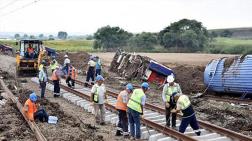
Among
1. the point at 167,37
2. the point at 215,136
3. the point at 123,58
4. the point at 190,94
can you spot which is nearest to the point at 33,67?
the point at 123,58

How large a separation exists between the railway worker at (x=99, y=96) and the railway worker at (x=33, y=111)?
1.72 metres

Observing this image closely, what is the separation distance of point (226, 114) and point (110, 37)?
64321 millimetres

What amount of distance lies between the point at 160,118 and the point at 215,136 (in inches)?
122

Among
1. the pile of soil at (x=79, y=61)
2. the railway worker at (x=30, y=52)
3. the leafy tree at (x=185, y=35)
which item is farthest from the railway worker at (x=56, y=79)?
the leafy tree at (x=185, y=35)

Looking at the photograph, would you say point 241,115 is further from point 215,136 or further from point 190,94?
point 190,94

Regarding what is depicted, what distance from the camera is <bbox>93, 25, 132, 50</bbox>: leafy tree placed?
79.3m

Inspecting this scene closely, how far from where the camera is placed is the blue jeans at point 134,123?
12005mm

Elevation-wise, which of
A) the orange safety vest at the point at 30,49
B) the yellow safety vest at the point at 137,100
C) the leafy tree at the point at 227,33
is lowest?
the yellow safety vest at the point at 137,100

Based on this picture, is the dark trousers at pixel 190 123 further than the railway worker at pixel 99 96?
No

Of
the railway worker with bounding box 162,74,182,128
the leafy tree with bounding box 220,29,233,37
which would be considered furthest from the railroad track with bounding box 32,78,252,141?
the leafy tree with bounding box 220,29,233,37

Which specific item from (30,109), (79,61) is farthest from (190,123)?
(79,61)

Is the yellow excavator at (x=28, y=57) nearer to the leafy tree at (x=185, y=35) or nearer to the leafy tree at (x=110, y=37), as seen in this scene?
the leafy tree at (x=185, y=35)

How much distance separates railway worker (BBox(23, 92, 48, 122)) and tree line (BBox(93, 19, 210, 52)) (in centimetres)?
5439

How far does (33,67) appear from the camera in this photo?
29750mm
